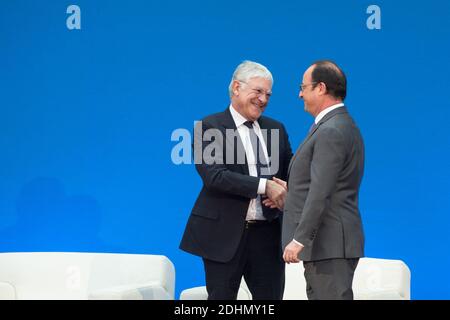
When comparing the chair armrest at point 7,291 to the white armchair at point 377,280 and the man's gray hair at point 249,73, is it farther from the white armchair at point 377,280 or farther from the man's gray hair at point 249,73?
the man's gray hair at point 249,73

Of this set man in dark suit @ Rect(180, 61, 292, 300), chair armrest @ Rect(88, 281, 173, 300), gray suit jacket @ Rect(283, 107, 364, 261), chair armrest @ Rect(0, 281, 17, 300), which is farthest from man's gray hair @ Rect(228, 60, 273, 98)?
chair armrest @ Rect(0, 281, 17, 300)

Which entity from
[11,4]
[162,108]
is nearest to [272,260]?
[162,108]

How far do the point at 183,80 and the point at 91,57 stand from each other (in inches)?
22.7

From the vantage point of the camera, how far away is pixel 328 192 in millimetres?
2758

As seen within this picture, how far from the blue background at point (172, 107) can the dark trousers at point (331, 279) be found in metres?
1.83

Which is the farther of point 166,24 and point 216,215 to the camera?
point 166,24

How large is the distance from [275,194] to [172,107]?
5.23ft

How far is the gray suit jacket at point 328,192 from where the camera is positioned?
2762 mm

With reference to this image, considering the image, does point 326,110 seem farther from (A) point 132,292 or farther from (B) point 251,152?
(A) point 132,292

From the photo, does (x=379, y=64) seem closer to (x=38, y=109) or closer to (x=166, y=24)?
(x=166, y=24)

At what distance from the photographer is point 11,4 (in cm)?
475

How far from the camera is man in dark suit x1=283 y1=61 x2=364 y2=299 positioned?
2.77 meters

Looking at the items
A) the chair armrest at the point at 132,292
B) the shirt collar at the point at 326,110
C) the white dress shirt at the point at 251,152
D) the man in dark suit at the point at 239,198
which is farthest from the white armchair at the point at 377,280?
the shirt collar at the point at 326,110

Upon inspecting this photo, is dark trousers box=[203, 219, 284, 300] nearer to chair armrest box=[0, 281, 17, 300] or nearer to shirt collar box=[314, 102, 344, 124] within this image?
shirt collar box=[314, 102, 344, 124]
